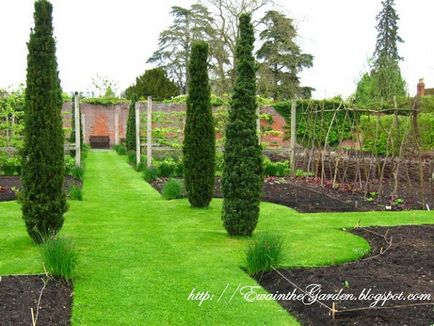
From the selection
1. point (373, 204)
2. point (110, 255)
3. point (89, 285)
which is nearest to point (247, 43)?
point (110, 255)

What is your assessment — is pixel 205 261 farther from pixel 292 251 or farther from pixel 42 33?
pixel 42 33

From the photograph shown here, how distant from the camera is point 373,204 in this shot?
405 inches

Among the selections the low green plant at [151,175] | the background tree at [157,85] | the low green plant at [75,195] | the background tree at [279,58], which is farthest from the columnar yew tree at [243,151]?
the background tree at [157,85]

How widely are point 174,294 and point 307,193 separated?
7.36 m

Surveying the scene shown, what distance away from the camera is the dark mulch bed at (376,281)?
3984 millimetres

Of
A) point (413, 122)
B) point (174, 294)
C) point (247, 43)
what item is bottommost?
point (174, 294)

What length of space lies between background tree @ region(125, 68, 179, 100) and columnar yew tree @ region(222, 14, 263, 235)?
3087cm

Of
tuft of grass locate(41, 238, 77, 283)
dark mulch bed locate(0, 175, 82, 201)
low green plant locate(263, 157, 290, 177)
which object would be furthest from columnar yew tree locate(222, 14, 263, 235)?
low green plant locate(263, 157, 290, 177)

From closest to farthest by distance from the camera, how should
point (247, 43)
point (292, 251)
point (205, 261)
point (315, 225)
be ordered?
point (205, 261) → point (292, 251) → point (247, 43) → point (315, 225)

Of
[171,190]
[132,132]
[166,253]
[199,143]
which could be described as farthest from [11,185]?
[132,132]

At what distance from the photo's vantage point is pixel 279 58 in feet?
112

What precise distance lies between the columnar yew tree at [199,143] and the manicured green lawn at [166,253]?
411mm

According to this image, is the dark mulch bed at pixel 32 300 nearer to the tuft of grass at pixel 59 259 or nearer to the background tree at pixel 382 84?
the tuft of grass at pixel 59 259

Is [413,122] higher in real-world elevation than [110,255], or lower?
higher
